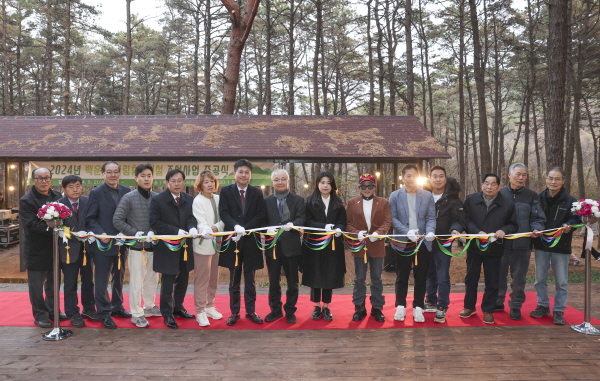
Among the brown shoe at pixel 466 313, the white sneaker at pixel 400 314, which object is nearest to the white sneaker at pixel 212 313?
the white sneaker at pixel 400 314

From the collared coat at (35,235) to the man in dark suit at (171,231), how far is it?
118 cm

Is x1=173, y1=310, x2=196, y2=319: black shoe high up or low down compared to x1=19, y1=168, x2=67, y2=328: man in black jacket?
down

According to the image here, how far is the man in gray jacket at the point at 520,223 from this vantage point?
14.6 ft

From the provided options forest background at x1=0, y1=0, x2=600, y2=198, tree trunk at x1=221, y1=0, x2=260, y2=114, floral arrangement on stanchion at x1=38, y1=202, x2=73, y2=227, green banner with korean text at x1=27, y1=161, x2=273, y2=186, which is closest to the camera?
floral arrangement on stanchion at x1=38, y1=202, x2=73, y2=227

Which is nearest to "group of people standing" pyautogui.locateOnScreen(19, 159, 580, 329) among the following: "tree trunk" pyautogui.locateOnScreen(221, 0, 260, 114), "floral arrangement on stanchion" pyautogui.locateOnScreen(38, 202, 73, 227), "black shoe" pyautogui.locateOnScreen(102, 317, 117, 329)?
"black shoe" pyautogui.locateOnScreen(102, 317, 117, 329)

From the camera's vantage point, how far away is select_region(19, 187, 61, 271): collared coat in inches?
163

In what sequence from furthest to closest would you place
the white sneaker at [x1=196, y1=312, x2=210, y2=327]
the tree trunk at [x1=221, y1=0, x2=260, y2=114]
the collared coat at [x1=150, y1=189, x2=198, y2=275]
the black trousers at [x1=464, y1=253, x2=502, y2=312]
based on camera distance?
the tree trunk at [x1=221, y1=0, x2=260, y2=114], the black trousers at [x1=464, y1=253, x2=502, y2=312], the white sneaker at [x1=196, y1=312, x2=210, y2=327], the collared coat at [x1=150, y1=189, x2=198, y2=275]

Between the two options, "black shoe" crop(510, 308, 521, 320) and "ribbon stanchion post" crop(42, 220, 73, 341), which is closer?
"ribbon stanchion post" crop(42, 220, 73, 341)

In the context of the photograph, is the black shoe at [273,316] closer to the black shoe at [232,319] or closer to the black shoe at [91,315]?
the black shoe at [232,319]

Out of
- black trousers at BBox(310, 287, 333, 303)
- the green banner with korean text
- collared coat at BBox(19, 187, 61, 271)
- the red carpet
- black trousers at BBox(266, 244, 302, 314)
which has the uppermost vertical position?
the green banner with korean text

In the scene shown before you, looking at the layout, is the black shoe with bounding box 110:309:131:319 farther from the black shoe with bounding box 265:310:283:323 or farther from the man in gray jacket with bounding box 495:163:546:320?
the man in gray jacket with bounding box 495:163:546:320

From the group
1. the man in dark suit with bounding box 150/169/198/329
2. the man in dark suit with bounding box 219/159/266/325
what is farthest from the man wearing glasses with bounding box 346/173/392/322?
the man in dark suit with bounding box 150/169/198/329

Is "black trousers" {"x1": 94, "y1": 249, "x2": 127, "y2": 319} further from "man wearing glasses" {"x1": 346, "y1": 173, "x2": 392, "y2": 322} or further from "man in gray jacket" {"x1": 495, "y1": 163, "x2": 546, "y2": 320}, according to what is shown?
"man in gray jacket" {"x1": 495, "y1": 163, "x2": 546, "y2": 320}

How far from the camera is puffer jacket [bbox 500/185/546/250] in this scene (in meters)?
4.47
